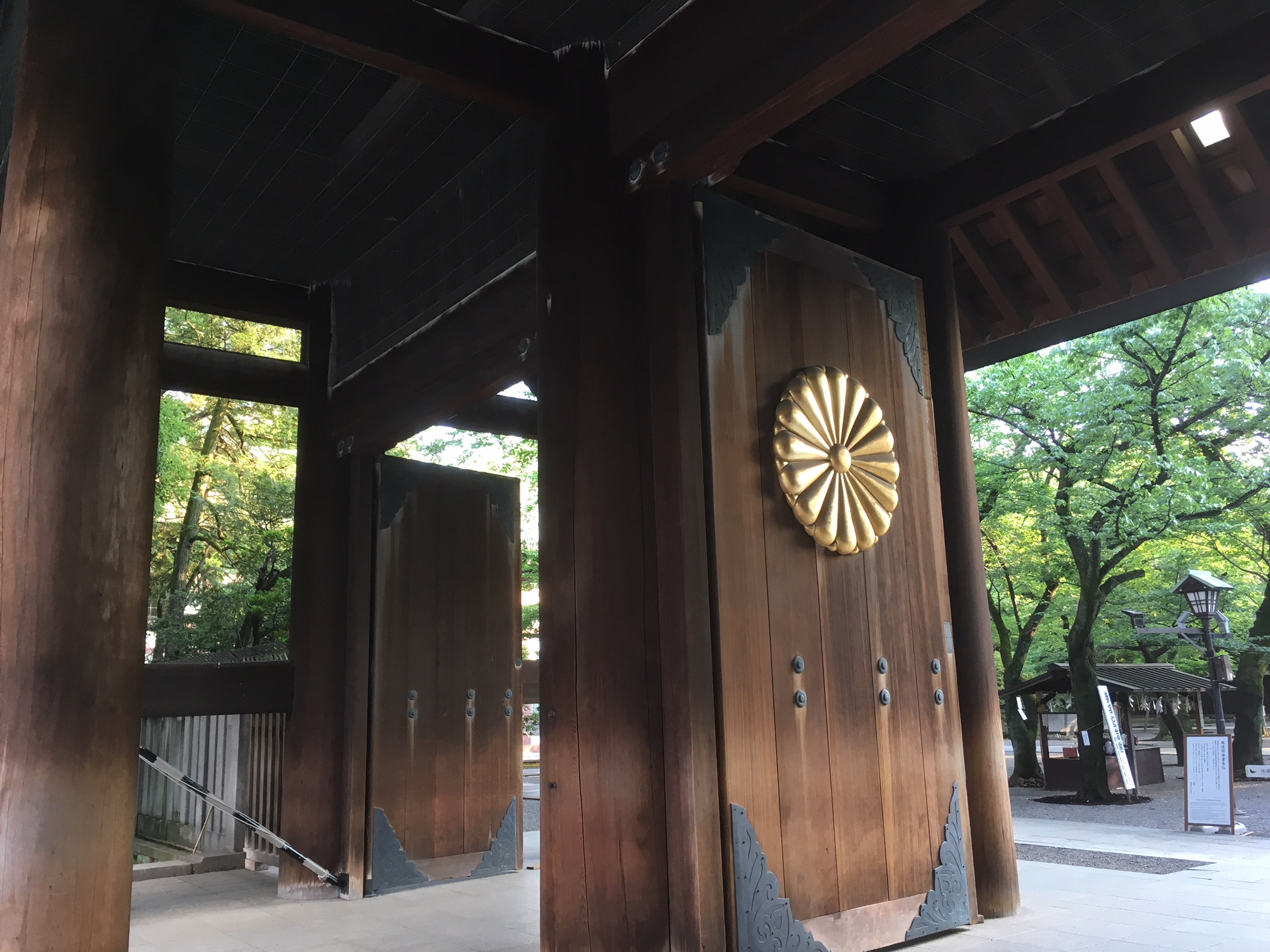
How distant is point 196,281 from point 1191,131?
466cm

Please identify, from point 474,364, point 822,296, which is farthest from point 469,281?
point 822,296

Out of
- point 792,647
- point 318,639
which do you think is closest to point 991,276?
point 792,647

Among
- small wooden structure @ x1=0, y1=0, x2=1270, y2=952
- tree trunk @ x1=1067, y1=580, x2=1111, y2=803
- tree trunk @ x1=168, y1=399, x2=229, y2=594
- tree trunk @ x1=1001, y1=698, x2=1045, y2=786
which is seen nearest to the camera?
small wooden structure @ x1=0, y1=0, x2=1270, y2=952

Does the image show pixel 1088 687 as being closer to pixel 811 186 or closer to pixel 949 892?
pixel 949 892

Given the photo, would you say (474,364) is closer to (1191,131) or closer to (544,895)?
(544,895)

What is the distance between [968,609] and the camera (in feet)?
12.7

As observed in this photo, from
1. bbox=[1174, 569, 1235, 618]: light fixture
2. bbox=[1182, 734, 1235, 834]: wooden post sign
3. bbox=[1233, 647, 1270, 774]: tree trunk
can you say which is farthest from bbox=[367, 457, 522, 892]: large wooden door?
bbox=[1233, 647, 1270, 774]: tree trunk

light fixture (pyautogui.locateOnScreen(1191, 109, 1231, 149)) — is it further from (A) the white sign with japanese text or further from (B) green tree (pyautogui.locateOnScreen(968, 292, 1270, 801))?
(B) green tree (pyautogui.locateOnScreen(968, 292, 1270, 801))

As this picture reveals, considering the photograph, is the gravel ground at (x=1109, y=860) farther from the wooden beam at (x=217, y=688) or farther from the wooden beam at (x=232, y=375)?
the wooden beam at (x=232, y=375)

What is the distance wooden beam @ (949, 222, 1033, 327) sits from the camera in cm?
450

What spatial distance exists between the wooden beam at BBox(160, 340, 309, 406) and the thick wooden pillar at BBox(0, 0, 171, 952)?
2567mm

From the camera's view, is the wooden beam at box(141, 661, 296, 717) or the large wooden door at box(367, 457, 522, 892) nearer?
the wooden beam at box(141, 661, 296, 717)

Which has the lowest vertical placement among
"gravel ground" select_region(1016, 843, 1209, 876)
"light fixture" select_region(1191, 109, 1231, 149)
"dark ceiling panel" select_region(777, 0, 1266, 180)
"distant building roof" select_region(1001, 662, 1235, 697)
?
"gravel ground" select_region(1016, 843, 1209, 876)

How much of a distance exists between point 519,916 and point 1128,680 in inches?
346
